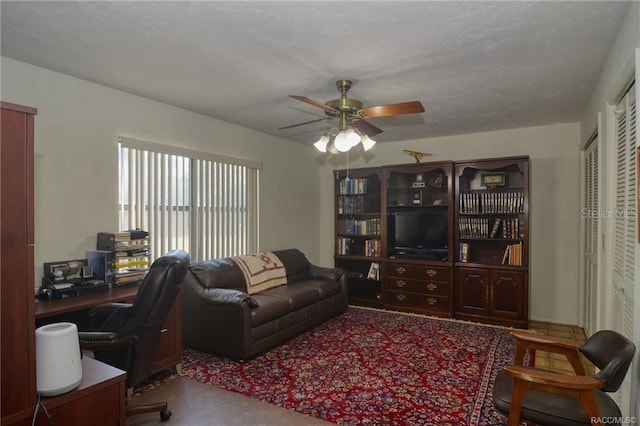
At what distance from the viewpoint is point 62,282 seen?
2.81 meters

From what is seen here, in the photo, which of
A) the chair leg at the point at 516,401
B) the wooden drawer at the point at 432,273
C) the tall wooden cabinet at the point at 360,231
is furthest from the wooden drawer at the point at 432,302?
the chair leg at the point at 516,401

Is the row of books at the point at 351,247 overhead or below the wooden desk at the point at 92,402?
overhead

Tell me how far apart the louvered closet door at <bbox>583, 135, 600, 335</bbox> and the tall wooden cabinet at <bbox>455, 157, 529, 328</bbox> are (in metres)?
0.58

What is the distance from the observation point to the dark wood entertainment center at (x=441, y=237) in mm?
4555

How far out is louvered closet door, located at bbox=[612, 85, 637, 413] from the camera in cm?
201

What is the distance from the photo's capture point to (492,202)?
15.5 feet

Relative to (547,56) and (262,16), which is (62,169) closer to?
(262,16)

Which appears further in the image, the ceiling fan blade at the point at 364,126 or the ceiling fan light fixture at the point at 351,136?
the ceiling fan blade at the point at 364,126

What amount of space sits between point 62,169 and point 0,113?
6.58 ft

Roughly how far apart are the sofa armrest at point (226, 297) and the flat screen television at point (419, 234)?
260 cm

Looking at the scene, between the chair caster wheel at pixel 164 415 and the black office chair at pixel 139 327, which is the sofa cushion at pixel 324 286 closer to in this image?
the chair caster wheel at pixel 164 415

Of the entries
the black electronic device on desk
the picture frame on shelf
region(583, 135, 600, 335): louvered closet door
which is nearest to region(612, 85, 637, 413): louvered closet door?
region(583, 135, 600, 335): louvered closet door

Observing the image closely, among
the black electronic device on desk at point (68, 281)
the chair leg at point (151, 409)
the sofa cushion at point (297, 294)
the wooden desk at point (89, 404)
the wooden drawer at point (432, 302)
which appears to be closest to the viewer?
the wooden desk at point (89, 404)

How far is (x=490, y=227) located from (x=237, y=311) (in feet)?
11.3
